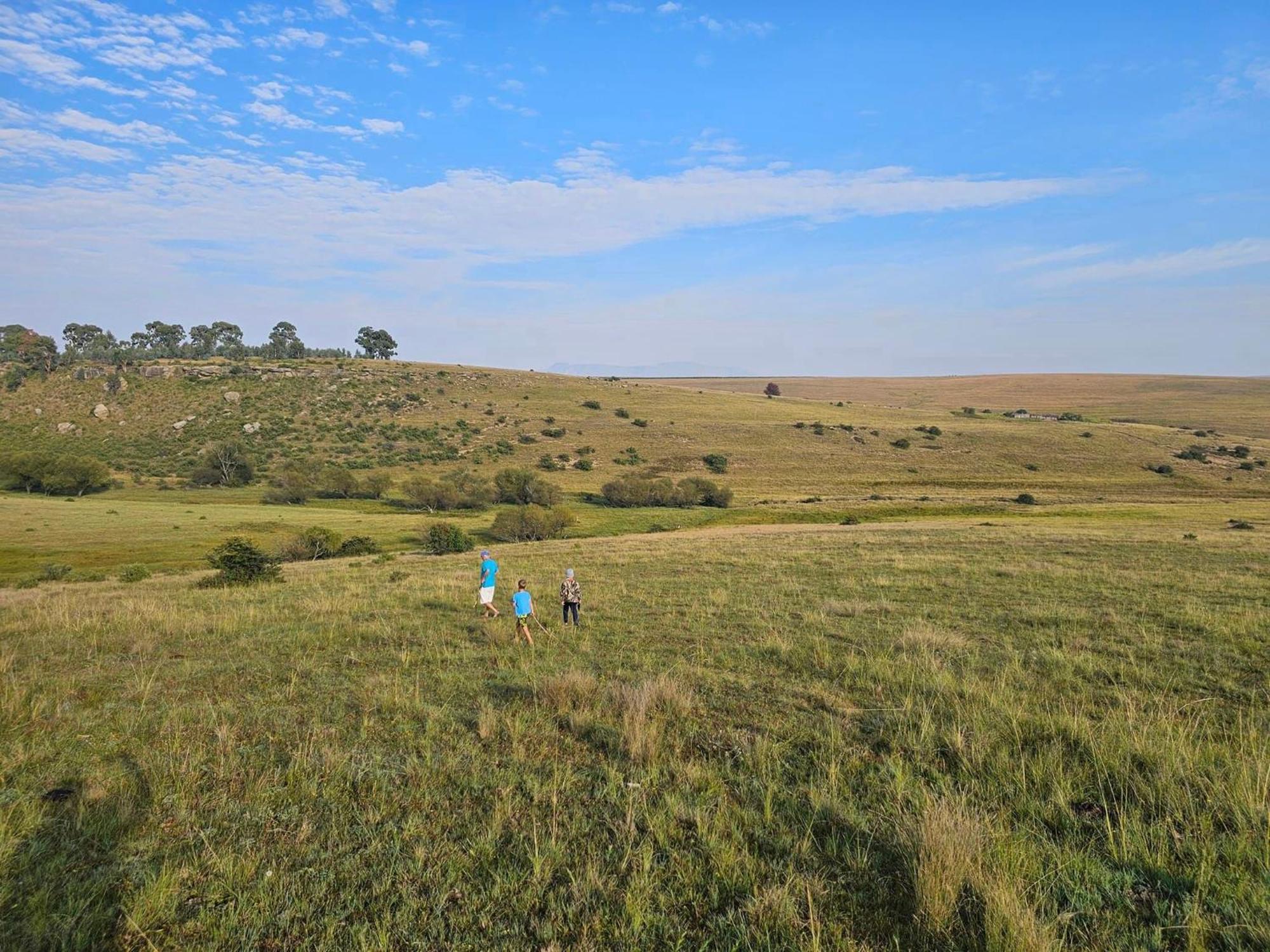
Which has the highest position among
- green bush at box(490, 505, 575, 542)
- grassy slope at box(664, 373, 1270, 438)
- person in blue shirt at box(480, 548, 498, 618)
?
grassy slope at box(664, 373, 1270, 438)

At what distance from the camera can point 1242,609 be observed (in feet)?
44.6

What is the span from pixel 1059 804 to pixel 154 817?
7516 mm

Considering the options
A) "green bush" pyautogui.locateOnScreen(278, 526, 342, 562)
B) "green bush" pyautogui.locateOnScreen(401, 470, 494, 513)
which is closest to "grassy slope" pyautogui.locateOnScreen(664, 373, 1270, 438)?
"green bush" pyautogui.locateOnScreen(401, 470, 494, 513)

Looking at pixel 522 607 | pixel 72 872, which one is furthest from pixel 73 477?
pixel 72 872

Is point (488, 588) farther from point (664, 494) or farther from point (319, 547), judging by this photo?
point (664, 494)

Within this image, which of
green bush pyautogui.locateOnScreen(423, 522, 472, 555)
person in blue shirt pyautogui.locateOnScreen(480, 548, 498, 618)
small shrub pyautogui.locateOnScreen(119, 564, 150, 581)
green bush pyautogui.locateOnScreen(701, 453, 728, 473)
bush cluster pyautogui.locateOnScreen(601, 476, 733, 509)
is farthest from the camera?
green bush pyautogui.locateOnScreen(701, 453, 728, 473)

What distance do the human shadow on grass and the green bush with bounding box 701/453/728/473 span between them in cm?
7247

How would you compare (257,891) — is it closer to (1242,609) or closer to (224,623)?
(224,623)

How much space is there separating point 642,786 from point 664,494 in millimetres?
56294

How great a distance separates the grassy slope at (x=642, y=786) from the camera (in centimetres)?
412

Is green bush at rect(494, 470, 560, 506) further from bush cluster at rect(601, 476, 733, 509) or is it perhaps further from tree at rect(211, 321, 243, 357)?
tree at rect(211, 321, 243, 357)

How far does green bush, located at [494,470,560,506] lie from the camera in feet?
193

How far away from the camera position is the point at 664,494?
62156 mm

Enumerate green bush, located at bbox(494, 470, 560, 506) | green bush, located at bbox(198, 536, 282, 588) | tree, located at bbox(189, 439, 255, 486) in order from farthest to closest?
1. tree, located at bbox(189, 439, 255, 486)
2. green bush, located at bbox(494, 470, 560, 506)
3. green bush, located at bbox(198, 536, 282, 588)
